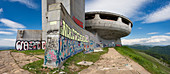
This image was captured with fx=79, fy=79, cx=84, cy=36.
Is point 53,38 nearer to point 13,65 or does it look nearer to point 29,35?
point 13,65

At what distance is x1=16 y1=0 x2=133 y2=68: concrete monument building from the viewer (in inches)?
244

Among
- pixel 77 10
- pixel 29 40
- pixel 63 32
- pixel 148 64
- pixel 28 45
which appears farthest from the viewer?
pixel 29 40

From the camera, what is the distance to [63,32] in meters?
7.06

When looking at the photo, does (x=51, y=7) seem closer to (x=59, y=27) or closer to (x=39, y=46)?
(x=59, y=27)

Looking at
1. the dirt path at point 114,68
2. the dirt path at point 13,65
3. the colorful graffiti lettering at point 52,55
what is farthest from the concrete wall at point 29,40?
the dirt path at point 114,68

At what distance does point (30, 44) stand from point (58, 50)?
15.8 meters

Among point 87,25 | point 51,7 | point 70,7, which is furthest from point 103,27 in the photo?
point 51,7

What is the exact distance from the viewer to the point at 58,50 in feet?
19.7

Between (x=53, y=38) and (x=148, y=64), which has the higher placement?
(x=53, y=38)

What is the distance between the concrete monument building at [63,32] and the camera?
6191 millimetres

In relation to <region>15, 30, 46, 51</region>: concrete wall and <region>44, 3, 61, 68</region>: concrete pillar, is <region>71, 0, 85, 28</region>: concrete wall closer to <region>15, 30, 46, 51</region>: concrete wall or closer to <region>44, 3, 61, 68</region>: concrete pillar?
<region>44, 3, 61, 68</region>: concrete pillar

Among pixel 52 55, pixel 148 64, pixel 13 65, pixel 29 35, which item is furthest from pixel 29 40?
pixel 148 64

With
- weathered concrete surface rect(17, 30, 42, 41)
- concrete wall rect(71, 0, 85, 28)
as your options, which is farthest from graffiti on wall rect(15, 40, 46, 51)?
concrete wall rect(71, 0, 85, 28)

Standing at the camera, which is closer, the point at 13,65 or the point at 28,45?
the point at 13,65
